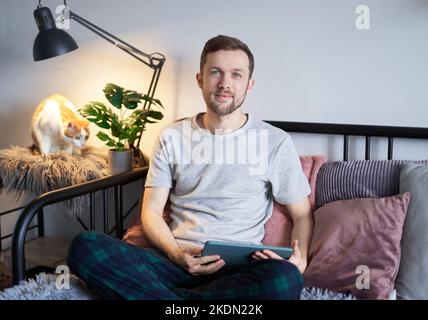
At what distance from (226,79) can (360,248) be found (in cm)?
54

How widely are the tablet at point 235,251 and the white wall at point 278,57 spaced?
0.57 m

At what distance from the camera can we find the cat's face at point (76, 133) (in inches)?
72.0

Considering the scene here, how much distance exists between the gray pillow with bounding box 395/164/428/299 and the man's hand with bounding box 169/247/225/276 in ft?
1.42

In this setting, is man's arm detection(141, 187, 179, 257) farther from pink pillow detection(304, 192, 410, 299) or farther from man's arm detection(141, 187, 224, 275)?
pink pillow detection(304, 192, 410, 299)

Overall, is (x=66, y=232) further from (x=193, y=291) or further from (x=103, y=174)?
(x=193, y=291)

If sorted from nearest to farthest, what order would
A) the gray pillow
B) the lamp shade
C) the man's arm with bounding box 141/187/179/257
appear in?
the gray pillow → the man's arm with bounding box 141/187/179/257 → the lamp shade

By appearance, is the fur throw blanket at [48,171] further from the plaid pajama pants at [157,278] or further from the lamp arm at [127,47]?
the plaid pajama pants at [157,278]

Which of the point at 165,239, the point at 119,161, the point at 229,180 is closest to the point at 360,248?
the point at 229,180

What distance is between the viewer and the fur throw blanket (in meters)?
1.74

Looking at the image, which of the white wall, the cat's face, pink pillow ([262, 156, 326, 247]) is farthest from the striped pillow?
the cat's face

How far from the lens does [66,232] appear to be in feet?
7.21

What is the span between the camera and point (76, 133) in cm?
Result: 183

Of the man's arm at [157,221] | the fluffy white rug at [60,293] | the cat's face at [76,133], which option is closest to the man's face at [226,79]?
the man's arm at [157,221]

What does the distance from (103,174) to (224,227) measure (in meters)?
0.59
